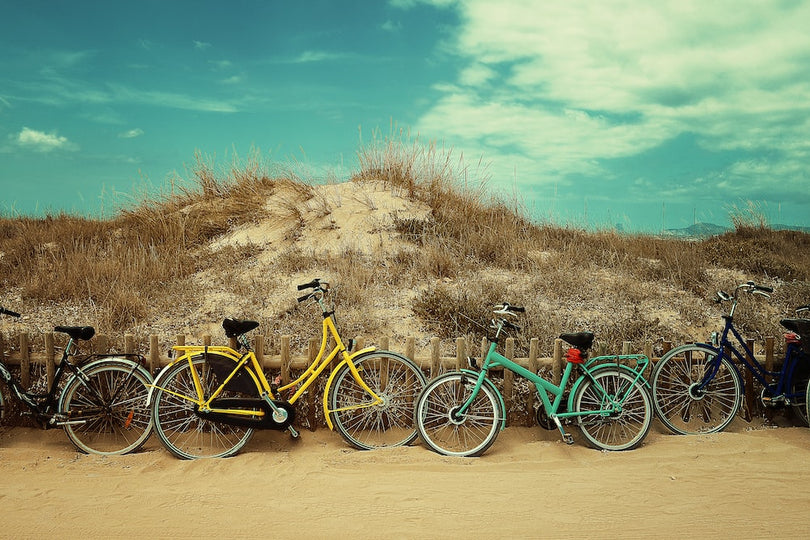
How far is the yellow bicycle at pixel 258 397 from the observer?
244 inches

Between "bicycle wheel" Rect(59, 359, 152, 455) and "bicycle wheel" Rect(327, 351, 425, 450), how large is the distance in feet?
6.49

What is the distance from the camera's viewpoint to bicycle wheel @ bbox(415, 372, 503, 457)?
612 centimetres

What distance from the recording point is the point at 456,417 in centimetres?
613

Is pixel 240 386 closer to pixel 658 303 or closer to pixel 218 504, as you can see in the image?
pixel 218 504

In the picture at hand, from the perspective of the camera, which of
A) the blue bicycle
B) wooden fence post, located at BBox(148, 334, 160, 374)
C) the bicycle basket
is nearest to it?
the bicycle basket

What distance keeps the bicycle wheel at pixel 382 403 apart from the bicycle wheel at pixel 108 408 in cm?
198

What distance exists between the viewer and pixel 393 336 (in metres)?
8.70

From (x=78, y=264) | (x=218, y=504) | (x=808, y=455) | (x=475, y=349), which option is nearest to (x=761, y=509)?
(x=808, y=455)

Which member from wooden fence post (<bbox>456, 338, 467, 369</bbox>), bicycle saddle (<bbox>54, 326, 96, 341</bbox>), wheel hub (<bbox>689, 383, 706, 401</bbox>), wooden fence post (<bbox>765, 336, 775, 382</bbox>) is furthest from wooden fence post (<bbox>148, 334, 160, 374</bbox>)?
wooden fence post (<bbox>765, 336, 775, 382</bbox>)

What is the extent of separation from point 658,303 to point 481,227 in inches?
174

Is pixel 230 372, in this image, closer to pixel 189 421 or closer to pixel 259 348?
pixel 259 348

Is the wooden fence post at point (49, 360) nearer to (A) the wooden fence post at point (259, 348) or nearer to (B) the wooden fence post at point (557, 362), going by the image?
(A) the wooden fence post at point (259, 348)

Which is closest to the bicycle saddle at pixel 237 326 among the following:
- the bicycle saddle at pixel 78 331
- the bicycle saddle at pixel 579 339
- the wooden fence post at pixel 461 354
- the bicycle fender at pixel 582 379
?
the bicycle saddle at pixel 78 331

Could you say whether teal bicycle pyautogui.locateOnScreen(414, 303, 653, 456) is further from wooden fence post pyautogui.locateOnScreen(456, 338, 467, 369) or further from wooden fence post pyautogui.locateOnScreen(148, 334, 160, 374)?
wooden fence post pyautogui.locateOnScreen(148, 334, 160, 374)
